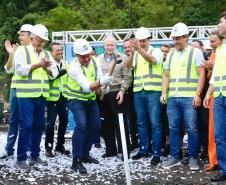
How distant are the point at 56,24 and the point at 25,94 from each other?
13023 millimetres

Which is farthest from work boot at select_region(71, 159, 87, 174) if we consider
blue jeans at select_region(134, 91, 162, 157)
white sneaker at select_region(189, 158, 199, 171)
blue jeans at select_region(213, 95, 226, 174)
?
blue jeans at select_region(213, 95, 226, 174)

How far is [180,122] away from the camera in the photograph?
7398 millimetres

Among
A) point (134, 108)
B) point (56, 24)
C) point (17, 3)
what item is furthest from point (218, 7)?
point (134, 108)

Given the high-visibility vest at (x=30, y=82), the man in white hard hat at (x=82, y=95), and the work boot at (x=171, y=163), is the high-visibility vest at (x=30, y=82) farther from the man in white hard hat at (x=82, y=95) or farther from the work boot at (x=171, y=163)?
the work boot at (x=171, y=163)

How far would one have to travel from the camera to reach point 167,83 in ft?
24.4

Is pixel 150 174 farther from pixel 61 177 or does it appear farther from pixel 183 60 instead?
pixel 183 60

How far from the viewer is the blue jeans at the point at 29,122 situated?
7027mm

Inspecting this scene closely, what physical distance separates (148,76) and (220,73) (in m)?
1.45

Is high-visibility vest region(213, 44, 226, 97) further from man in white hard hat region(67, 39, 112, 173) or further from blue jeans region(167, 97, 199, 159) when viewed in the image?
man in white hard hat region(67, 39, 112, 173)

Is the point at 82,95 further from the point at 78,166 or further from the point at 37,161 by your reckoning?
the point at 37,161

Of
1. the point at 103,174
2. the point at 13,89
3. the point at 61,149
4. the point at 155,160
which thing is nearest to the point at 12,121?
the point at 13,89

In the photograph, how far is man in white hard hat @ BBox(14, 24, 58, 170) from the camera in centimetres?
698

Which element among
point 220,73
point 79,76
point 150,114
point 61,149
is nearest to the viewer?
point 220,73

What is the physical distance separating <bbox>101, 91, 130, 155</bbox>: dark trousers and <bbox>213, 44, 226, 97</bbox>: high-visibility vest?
6.30 ft
